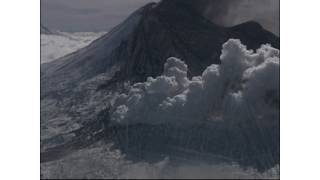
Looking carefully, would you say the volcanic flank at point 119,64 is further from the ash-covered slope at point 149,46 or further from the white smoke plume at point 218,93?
→ the white smoke plume at point 218,93

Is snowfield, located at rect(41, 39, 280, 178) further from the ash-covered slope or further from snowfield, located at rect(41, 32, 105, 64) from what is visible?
snowfield, located at rect(41, 32, 105, 64)

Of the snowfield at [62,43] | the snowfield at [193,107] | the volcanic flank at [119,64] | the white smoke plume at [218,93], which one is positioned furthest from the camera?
the snowfield at [62,43]

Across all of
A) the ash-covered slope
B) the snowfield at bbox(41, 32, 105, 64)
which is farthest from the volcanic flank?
the snowfield at bbox(41, 32, 105, 64)

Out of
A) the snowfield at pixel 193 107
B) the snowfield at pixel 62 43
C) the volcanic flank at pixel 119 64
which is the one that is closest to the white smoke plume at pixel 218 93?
the snowfield at pixel 193 107

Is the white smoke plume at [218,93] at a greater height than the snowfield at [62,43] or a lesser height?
lesser
